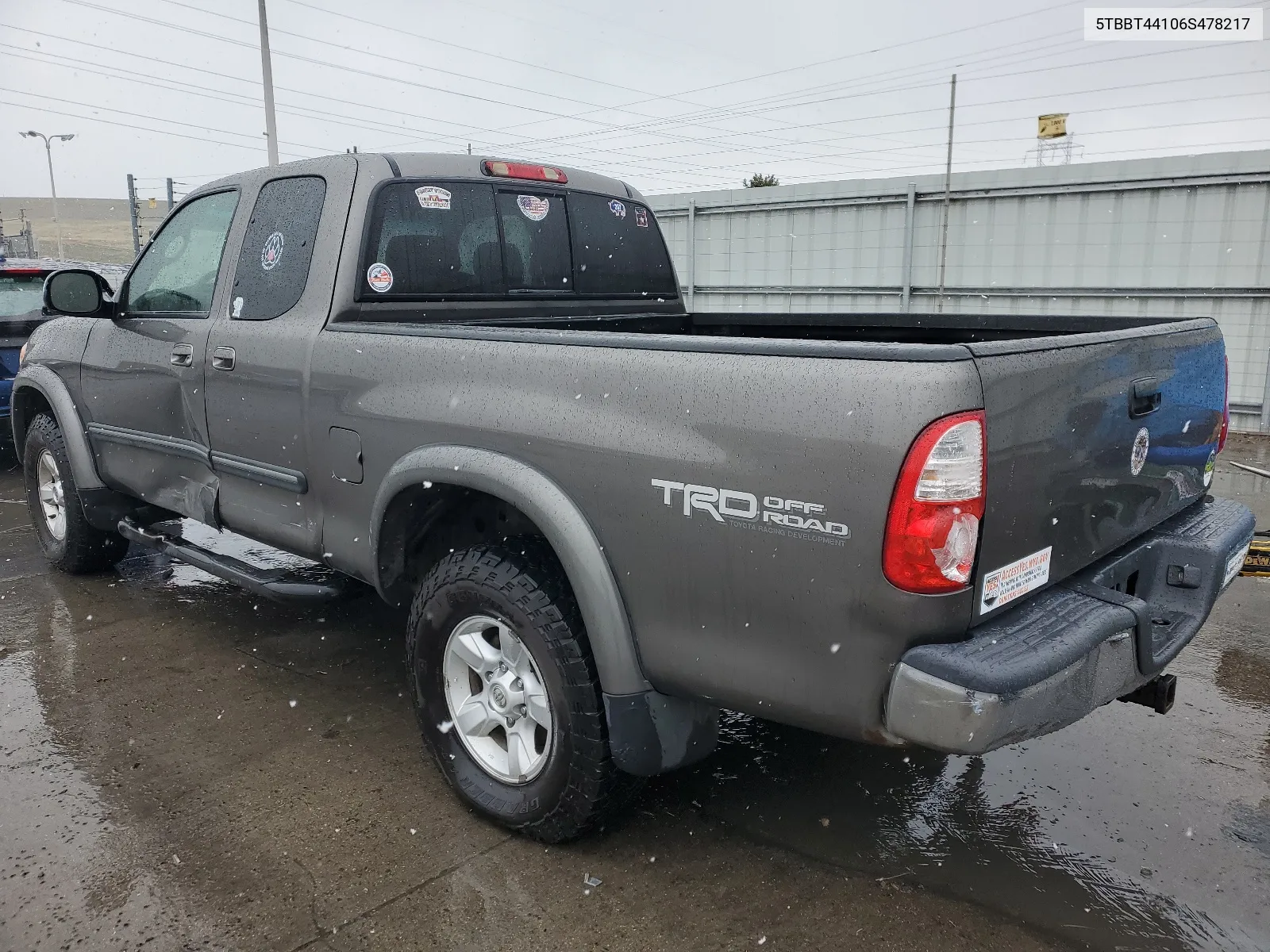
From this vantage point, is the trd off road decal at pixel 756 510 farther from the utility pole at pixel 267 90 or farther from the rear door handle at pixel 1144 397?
the utility pole at pixel 267 90

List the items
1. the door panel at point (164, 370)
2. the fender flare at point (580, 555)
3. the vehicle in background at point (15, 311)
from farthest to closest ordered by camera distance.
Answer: the vehicle in background at point (15, 311) → the door panel at point (164, 370) → the fender flare at point (580, 555)

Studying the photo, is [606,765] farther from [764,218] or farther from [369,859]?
[764,218]

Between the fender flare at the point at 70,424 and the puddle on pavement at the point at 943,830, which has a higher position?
the fender flare at the point at 70,424

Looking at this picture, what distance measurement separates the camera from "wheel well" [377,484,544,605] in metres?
2.91

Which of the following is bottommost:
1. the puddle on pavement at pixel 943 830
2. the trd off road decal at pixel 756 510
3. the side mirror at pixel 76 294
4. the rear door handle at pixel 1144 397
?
the puddle on pavement at pixel 943 830

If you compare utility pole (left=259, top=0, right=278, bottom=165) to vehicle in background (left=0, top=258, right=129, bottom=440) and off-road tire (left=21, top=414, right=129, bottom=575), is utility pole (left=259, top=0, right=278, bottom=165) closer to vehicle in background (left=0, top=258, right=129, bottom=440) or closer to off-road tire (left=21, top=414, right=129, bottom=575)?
vehicle in background (left=0, top=258, right=129, bottom=440)

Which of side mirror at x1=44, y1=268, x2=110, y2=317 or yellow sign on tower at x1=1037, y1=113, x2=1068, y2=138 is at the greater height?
yellow sign on tower at x1=1037, y1=113, x2=1068, y2=138

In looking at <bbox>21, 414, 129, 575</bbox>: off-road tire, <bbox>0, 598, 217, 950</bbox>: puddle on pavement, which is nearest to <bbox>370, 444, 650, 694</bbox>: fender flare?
<bbox>0, 598, 217, 950</bbox>: puddle on pavement

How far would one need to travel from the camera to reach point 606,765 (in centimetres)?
249

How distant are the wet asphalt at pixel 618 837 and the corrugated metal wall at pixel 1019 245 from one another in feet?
24.2

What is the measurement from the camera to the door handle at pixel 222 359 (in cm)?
359

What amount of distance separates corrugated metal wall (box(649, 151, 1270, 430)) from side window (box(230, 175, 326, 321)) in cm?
934

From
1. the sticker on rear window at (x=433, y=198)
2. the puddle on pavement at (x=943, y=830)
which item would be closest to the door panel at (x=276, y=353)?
the sticker on rear window at (x=433, y=198)

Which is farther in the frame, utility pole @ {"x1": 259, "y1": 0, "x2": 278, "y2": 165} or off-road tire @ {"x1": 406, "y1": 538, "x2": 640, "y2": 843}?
utility pole @ {"x1": 259, "y1": 0, "x2": 278, "y2": 165}
